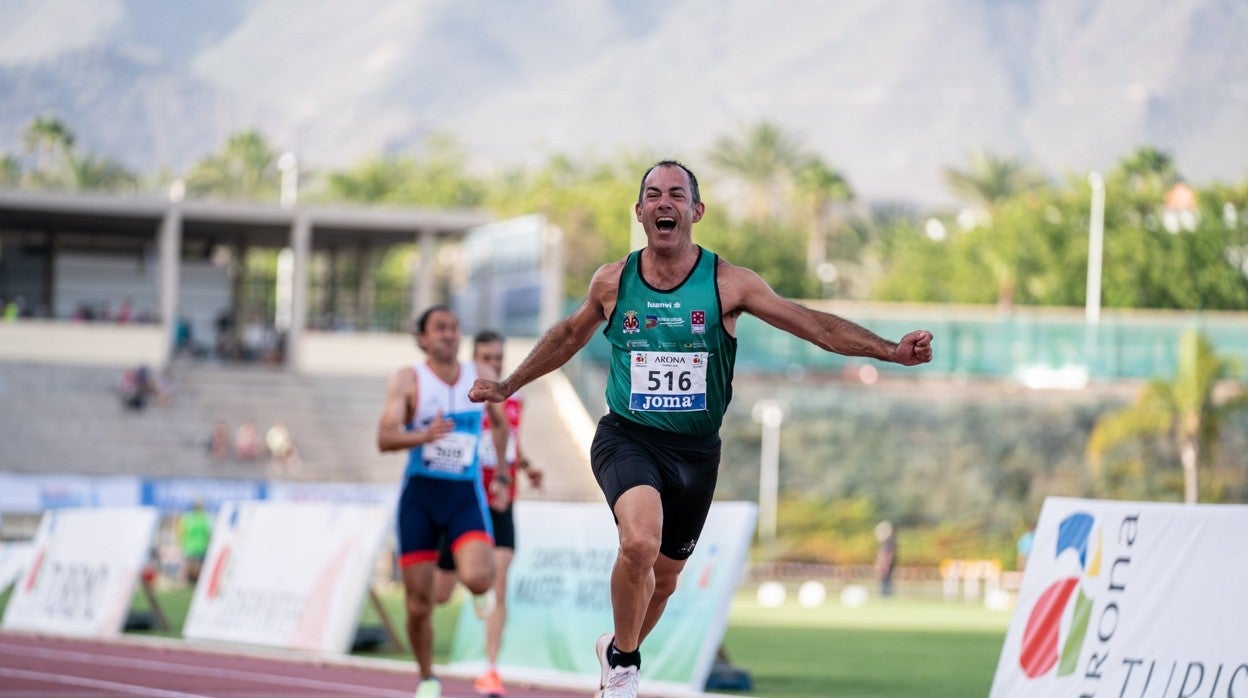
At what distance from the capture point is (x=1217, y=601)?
29.6 ft

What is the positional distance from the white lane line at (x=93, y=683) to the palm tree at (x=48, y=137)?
112 m

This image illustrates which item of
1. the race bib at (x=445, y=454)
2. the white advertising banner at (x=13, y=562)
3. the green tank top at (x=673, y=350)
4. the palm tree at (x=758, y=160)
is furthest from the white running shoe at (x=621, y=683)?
the palm tree at (x=758, y=160)

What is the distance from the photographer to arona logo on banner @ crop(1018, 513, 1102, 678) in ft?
32.4

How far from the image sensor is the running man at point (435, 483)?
11.9 m

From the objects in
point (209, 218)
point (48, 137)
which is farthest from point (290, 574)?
point (48, 137)

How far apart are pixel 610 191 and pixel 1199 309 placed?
56.0 m

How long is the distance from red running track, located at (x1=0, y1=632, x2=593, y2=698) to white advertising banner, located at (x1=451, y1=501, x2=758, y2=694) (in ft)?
1.72

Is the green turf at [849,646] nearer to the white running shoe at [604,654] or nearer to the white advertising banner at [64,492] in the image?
the white advertising banner at [64,492]

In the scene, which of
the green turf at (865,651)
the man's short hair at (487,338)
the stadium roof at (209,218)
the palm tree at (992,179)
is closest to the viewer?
the man's short hair at (487,338)

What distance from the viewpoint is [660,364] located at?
861 centimetres

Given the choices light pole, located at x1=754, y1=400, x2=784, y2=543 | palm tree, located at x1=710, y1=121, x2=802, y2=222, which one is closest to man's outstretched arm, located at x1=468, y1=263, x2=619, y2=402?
light pole, located at x1=754, y1=400, x2=784, y2=543

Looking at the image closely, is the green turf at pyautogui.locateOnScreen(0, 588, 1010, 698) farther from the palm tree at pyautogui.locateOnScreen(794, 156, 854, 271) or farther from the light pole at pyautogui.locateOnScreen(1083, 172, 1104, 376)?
the palm tree at pyautogui.locateOnScreen(794, 156, 854, 271)

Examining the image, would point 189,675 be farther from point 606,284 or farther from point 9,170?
point 9,170

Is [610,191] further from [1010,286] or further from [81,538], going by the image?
[81,538]
